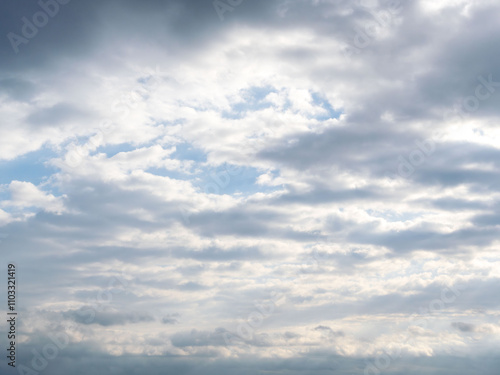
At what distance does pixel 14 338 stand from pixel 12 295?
23241mm

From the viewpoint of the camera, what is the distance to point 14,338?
153 meters

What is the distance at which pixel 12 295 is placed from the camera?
486 ft

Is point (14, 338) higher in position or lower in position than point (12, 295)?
lower
